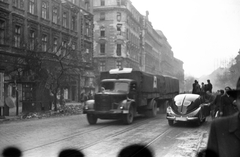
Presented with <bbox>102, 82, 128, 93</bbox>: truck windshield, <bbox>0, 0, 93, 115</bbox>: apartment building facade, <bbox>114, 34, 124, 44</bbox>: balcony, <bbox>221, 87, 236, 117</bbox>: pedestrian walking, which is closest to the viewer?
<bbox>221, 87, 236, 117</bbox>: pedestrian walking

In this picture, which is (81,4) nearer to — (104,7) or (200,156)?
(104,7)

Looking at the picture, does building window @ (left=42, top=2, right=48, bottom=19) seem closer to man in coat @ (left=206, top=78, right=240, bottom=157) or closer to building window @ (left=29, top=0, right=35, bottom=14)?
building window @ (left=29, top=0, right=35, bottom=14)

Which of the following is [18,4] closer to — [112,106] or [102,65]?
[112,106]

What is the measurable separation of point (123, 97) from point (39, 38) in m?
20.4

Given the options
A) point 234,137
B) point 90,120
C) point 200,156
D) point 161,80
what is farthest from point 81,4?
point 234,137

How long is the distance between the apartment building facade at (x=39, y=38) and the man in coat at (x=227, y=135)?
62.8 ft

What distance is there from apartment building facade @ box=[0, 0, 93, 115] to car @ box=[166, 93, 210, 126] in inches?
423

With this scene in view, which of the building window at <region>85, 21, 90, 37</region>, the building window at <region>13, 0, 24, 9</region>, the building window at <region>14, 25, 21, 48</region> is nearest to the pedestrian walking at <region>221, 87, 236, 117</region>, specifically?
the building window at <region>14, 25, 21, 48</region>

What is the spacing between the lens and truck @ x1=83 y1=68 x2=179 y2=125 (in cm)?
1519

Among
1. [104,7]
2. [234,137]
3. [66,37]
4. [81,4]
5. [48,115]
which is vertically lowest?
[48,115]

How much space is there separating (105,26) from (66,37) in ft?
84.7

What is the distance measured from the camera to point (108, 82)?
17.0m

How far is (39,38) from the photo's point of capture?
110ft

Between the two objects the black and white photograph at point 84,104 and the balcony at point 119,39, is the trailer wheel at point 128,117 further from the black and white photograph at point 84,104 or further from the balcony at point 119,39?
the balcony at point 119,39
